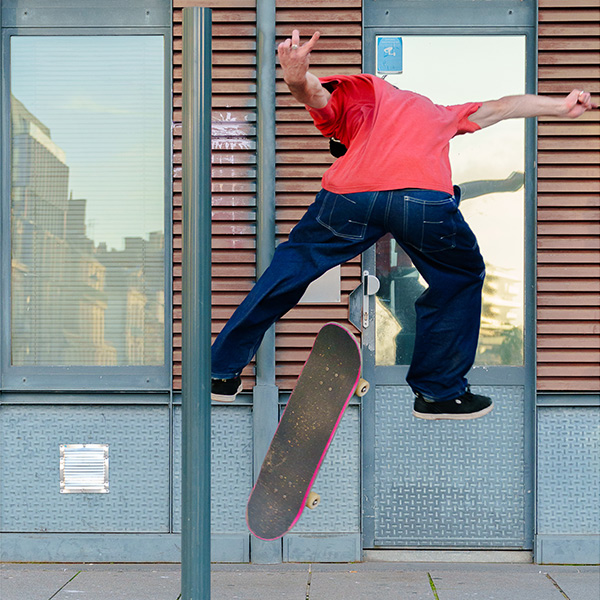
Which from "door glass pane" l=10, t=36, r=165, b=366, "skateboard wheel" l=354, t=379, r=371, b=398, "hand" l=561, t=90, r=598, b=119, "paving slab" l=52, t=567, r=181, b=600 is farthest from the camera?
"door glass pane" l=10, t=36, r=165, b=366

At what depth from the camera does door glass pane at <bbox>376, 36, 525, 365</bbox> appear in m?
5.22

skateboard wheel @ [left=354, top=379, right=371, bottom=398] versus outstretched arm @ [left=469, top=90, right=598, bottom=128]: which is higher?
outstretched arm @ [left=469, top=90, right=598, bottom=128]

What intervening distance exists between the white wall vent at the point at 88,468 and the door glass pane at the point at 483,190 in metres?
1.87

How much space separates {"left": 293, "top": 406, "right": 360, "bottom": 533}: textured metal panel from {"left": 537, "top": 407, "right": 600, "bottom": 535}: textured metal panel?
3.82ft

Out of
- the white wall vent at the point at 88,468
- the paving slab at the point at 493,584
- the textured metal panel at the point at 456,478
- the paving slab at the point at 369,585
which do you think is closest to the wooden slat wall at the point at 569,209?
the textured metal panel at the point at 456,478

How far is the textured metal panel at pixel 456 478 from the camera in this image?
5.21 meters

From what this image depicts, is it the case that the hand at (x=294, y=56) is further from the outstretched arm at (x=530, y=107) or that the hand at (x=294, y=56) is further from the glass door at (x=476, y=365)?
the glass door at (x=476, y=365)

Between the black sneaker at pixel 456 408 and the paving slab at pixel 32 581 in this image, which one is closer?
the black sneaker at pixel 456 408

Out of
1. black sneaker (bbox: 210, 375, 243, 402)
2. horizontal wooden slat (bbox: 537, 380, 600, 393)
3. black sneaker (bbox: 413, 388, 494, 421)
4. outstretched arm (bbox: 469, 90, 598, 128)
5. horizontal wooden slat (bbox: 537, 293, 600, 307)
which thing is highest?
outstretched arm (bbox: 469, 90, 598, 128)

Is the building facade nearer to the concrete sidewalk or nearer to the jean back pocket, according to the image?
the concrete sidewalk

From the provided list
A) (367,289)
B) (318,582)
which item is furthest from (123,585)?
(367,289)

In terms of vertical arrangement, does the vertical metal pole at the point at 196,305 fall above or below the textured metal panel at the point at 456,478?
above

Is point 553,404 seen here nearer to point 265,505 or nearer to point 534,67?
point 534,67

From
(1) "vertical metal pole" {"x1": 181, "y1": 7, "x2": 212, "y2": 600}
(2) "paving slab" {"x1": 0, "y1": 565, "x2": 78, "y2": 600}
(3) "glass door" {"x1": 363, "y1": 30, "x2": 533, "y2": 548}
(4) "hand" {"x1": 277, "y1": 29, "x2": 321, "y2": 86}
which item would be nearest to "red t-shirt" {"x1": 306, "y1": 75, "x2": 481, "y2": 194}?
(4) "hand" {"x1": 277, "y1": 29, "x2": 321, "y2": 86}
